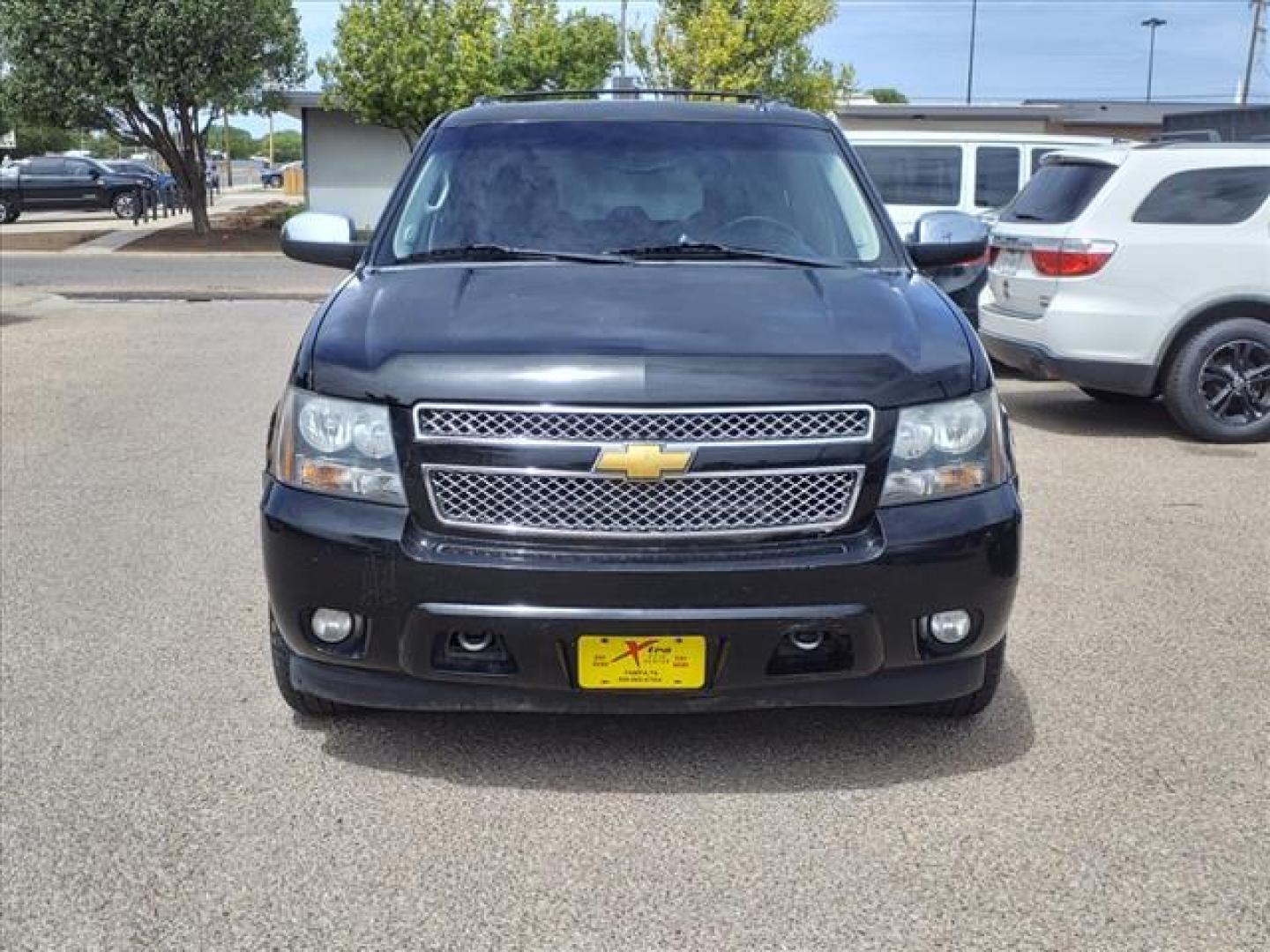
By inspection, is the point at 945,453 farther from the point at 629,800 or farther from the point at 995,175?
the point at 995,175

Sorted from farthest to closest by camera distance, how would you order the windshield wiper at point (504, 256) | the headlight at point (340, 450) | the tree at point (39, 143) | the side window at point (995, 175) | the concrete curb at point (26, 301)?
the tree at point (39, 143) < the concrete curb at point (26, 301) < the side window at point (995, 175) < the windshield wiper at point (504, 256) < the headlight at point (340, 450)

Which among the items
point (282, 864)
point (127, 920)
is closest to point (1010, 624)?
point (282, 864)

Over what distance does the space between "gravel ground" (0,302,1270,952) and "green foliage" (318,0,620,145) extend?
86.2ft

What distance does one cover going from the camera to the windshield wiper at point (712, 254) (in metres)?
4.48

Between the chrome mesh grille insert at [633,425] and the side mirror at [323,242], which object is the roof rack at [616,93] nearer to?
the side mirror at [323,242]

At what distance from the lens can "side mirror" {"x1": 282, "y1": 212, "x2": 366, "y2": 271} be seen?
5.21 m

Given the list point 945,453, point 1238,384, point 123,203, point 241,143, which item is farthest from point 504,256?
point 241,143

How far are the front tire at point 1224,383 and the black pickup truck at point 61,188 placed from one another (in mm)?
33503

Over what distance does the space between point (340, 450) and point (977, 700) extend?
1.97 metres

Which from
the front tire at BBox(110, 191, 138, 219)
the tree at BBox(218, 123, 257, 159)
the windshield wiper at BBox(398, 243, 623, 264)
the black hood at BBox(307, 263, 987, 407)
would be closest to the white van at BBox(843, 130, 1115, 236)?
the windshield wiper at BBox(398, 243, 623, 264)

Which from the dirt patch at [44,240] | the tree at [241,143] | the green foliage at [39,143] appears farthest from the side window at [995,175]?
the tree at [241,143]

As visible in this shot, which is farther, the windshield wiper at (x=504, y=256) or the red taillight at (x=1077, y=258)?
the red taillight at (x=1077, y=258)

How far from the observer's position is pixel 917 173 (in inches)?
487

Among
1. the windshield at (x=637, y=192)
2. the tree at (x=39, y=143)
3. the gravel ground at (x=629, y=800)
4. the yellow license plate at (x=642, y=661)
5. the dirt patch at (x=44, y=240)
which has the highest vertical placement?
the tree at (x=39, y=143)
